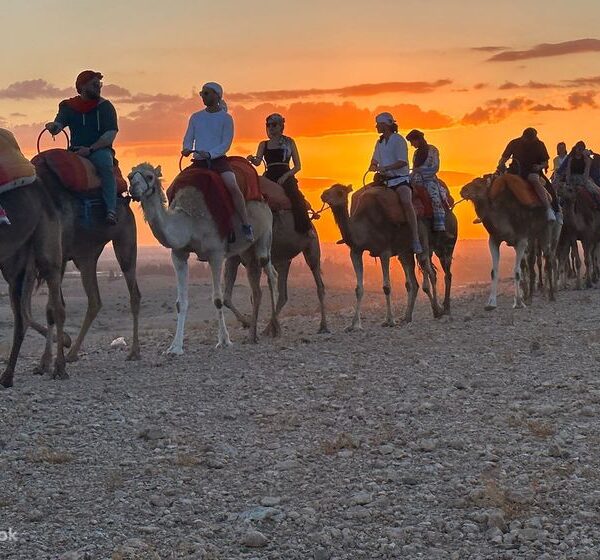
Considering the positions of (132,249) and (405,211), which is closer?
(132,249)

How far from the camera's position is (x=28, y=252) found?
11.3 meters

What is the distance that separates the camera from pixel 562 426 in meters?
8.52

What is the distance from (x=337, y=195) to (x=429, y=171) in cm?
201

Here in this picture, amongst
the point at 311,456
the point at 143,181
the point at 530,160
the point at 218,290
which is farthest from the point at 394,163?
the point at 311,456

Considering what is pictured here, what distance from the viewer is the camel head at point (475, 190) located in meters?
17.9

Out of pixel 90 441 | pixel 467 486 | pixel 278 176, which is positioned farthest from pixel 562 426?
pixel 278 176

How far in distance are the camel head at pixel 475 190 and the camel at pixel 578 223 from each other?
490cm

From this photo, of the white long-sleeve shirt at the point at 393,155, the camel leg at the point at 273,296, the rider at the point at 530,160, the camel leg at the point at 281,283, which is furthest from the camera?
the rider at the point at 530,160

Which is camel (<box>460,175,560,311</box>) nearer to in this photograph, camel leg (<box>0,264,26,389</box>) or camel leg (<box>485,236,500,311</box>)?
camel leg (<box>485,236,500,311</box>)

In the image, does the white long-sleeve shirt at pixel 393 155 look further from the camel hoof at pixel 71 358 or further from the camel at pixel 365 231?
the camel hoof at pixel 71 358

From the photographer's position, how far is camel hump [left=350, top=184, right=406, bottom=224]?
15750mm

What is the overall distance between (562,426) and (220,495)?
9.96 ft

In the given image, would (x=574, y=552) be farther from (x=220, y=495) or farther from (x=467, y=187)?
(x=467, y=187)

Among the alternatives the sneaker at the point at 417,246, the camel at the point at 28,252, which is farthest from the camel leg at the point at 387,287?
the camel at the point at 28,252
